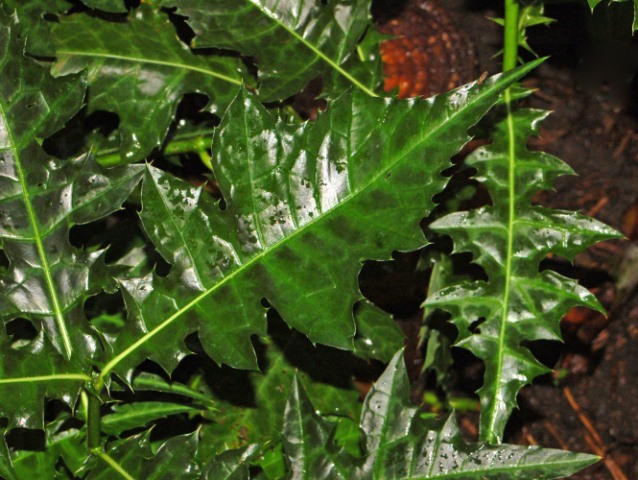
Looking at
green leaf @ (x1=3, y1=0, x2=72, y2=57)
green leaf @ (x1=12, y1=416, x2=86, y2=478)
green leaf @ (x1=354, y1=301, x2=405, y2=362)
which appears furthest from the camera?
green leaf @ (x1=354, y1=301, x2=405, y2=362)

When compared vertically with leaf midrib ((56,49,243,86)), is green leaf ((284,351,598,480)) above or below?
below

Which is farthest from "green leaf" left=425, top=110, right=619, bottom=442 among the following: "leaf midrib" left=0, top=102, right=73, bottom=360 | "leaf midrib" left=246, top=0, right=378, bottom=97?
"leaf midrib" left=0, top=102, right=73, bottom=360

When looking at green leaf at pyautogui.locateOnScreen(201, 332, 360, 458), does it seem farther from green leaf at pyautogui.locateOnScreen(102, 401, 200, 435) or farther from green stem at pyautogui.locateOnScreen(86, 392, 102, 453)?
green stem at pyautogui.locateOnScreen(86, 392, 102, 453)

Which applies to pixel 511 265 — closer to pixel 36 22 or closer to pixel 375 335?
pixel 375 335

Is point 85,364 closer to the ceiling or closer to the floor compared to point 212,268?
closer to the floor

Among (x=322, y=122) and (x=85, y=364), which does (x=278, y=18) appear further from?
(x=85, y=364)

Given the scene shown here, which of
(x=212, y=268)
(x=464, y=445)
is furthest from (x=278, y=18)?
(x=464, y=445)
